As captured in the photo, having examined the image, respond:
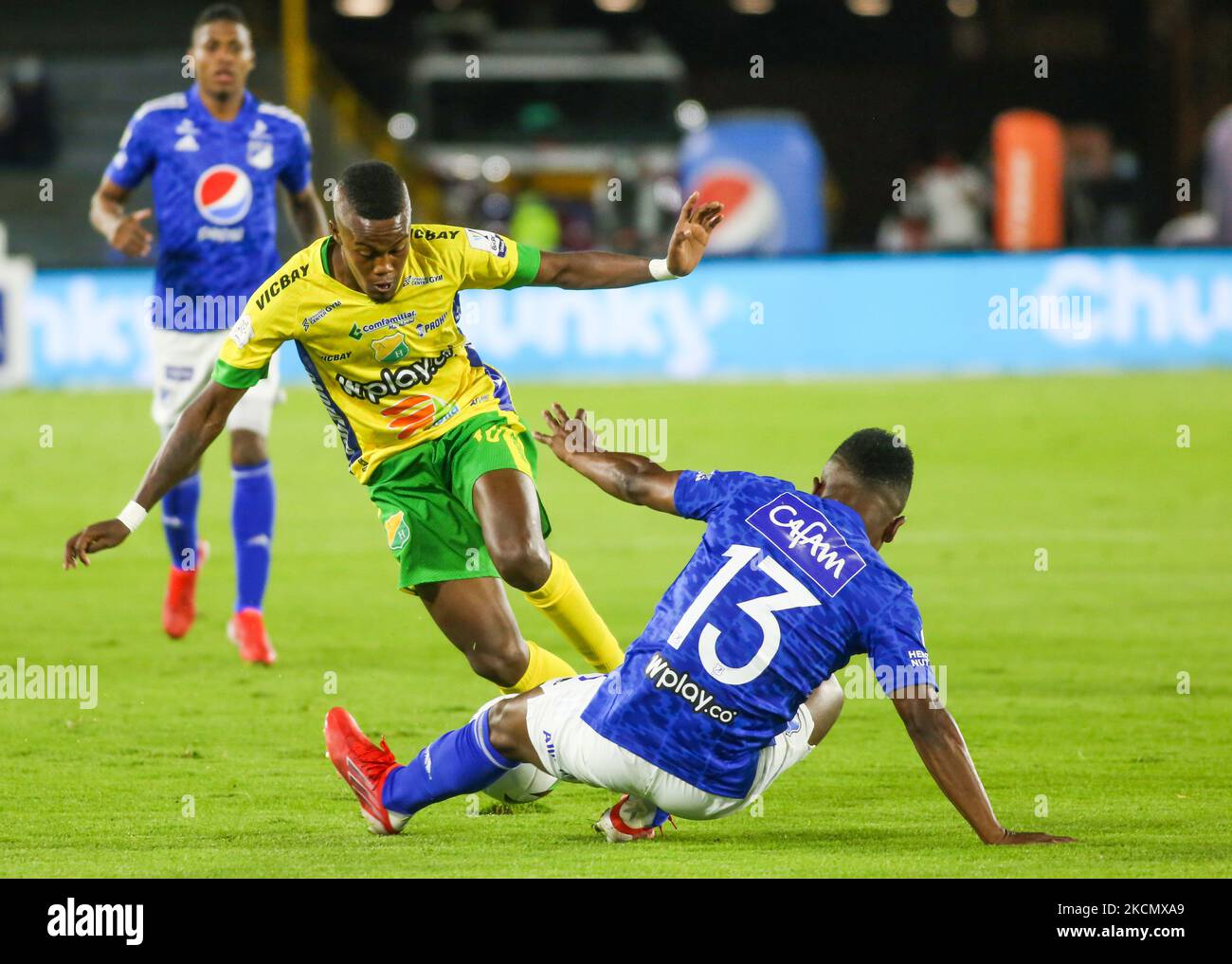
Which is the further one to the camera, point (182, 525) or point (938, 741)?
point (182, 525)

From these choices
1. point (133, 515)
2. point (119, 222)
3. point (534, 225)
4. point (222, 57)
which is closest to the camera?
point (133, 515)

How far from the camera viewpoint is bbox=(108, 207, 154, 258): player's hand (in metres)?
8.69

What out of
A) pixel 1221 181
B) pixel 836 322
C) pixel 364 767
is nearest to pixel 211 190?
pixel 364 767

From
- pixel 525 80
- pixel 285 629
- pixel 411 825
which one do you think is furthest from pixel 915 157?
pixel 411 825

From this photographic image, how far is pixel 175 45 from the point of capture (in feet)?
102

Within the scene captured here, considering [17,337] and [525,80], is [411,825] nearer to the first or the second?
[17,337]

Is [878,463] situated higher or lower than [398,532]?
A: higher

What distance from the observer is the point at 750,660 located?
17.5 ft

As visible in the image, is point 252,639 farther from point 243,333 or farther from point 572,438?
point 572,438

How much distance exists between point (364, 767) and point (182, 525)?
157 inches

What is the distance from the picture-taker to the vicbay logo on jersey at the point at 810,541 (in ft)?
17.5

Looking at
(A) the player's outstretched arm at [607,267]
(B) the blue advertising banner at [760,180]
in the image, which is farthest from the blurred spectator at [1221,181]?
(A) the player's outstretched arm at [607,267]

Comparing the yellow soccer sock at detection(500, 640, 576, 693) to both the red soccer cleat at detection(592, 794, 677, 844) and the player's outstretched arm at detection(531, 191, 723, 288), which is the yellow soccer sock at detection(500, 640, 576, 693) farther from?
the player's outstretched arm at detection(531, 191, 723, 288)
